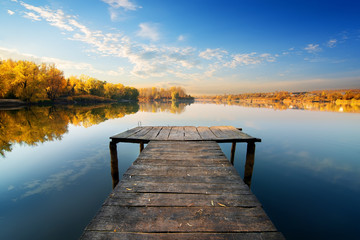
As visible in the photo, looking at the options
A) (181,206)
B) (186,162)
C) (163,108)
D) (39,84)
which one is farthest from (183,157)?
(39,84)

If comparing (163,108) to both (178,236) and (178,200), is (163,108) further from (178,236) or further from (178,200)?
(178,236)

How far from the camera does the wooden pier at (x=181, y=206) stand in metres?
2.09

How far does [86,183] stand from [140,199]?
23.2 ft

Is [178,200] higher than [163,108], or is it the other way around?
[178,200]

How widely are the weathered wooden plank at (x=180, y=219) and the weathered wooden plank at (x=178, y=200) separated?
0.10m

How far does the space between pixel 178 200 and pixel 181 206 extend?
6.7 inches

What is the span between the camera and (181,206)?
263 centimetres

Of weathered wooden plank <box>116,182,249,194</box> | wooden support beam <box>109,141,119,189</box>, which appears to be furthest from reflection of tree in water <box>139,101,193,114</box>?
weathered wooden plank <box>116,182,249,194</box>

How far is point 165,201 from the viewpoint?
9.04 feet

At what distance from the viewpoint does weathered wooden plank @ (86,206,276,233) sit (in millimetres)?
2146

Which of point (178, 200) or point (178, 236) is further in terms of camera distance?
point (178, 200)

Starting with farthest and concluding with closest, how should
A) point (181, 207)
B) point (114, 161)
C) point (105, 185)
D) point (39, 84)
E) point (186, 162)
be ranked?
point (39, 84), point (105, 185), point (114, 161), point (186, 162), point (181, 207)

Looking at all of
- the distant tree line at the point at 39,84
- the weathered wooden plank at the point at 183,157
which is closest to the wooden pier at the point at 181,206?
the weathered wooden plank at the point at 183,157

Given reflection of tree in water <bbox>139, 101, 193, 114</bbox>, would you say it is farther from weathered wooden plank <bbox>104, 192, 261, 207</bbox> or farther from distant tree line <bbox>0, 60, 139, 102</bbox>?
weathered wooden plank <bbox>104, 192, 261, 207</bbox>
